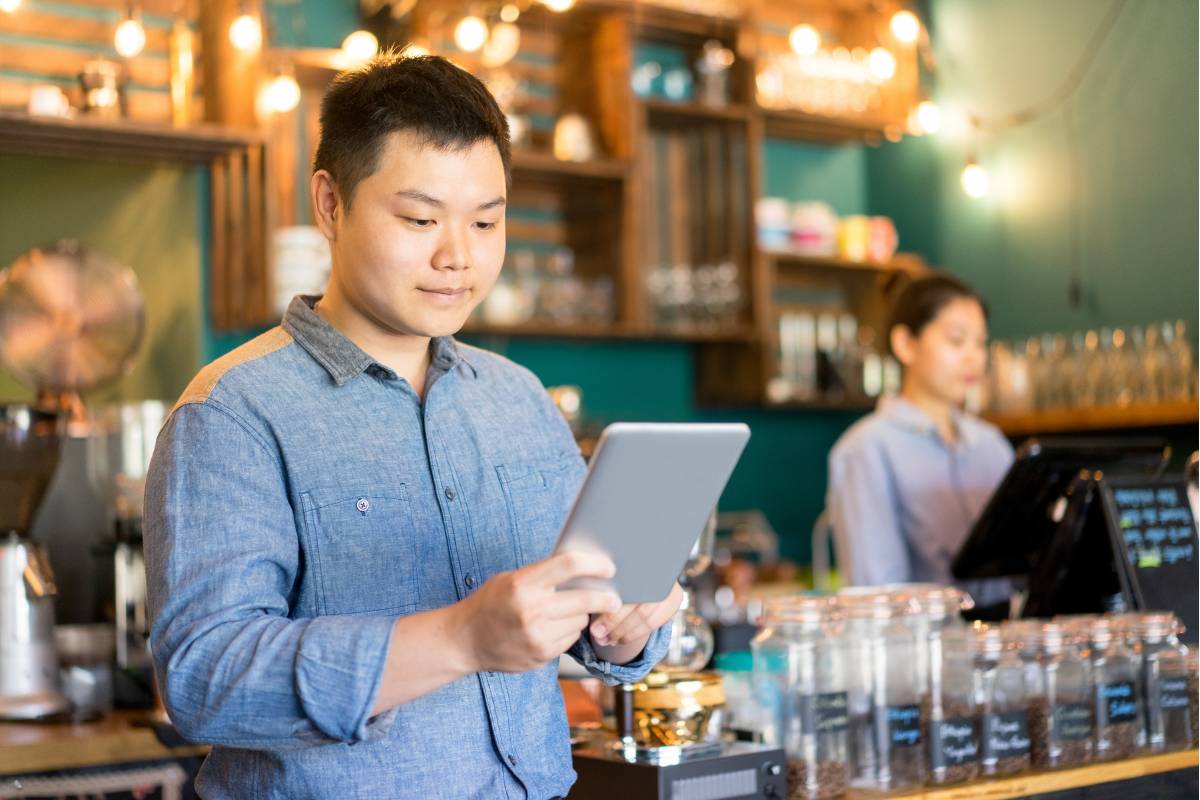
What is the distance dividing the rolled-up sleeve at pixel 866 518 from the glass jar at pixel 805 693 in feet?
4.23

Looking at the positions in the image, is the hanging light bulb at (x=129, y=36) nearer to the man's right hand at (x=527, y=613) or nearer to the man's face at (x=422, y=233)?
the man's face at (x=422, y=233)

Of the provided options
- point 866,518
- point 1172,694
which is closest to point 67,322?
point 866,518

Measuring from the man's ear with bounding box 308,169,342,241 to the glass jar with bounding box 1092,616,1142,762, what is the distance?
1.37m

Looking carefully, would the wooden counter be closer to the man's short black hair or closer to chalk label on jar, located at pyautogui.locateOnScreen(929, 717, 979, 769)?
chalk label on jar, located at pyautogui.locateOnScreen(929, 717, 979, 769)

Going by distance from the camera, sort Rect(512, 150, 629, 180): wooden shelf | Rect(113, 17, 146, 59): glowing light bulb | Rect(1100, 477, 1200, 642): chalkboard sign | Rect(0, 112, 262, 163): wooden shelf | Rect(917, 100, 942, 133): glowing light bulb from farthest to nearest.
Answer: Rect(917, 100, 942, 133): glowing light bulb → Rect(512, 150, 629, 180): wooden shelf → Rect(113, 17, 146, 59): glowing light bulb → Rect(0, 112, 262, 163): wooden shelf → Rect(1100, 477, 1200, 642): chalkboard sign

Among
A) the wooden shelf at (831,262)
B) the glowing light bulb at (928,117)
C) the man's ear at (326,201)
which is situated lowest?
the man's ear at (326,201)

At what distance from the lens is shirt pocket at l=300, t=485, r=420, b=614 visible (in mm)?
1419

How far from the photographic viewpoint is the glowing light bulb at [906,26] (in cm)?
516

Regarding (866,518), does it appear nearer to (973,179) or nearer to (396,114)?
(973,179)

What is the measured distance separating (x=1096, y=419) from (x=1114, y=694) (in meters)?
2.34

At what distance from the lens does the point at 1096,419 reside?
441 cm

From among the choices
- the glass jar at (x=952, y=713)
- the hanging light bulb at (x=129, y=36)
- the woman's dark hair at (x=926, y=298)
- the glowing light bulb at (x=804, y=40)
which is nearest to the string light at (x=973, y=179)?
the glowing light bulb at (x=804, y=40)

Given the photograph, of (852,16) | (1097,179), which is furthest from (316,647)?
(852,16)

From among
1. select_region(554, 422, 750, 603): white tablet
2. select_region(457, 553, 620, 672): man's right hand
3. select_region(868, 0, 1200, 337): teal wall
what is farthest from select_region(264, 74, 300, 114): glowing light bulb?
select_region(457, 553, 620, 672): man's right hand
